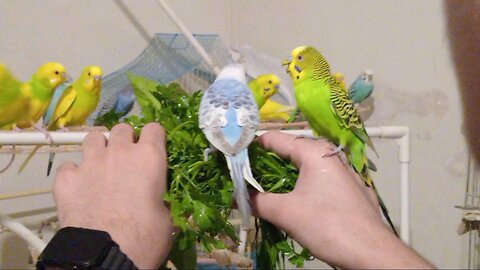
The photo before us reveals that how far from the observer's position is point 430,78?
4.34 ft

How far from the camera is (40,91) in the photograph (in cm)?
106

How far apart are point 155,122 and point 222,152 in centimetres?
11

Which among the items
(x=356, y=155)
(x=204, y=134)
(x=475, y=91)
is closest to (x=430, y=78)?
(x=475, y=91)

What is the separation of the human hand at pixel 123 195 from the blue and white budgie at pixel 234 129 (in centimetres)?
7

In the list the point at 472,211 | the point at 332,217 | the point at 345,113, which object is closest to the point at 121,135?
the point at 332,217

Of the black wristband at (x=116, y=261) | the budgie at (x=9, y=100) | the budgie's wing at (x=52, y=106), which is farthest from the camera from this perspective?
the budgie's wing at (x=52, y=106)

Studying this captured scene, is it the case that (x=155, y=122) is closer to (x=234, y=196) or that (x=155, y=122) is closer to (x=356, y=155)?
(x=234, y=196)

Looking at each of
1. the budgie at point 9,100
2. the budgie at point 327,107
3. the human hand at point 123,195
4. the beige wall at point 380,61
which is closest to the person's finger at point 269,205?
the human hand at point 123,195

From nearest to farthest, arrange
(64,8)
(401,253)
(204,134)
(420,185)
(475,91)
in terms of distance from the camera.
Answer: (401,253) → (204,134) → (475,91) → (420,185) → (64,8)

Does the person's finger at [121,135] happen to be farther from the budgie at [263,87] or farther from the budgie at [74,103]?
the budgie at [263,87]

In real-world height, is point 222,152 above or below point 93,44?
below

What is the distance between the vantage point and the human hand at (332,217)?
560mm

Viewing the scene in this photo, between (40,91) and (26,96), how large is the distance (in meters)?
0.03

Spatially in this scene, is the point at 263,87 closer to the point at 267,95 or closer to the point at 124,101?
the point at 267,95
